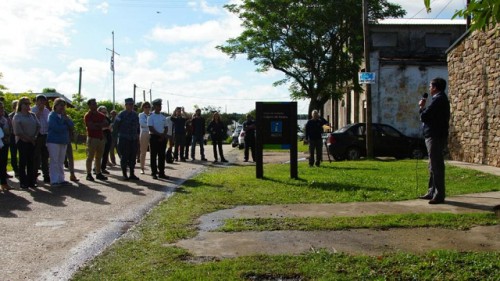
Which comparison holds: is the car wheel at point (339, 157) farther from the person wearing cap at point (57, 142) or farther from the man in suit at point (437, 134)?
the man in suit at point (437, 134)

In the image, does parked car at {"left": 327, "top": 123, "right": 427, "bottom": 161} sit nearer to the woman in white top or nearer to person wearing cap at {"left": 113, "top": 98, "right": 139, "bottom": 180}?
the woman in white top

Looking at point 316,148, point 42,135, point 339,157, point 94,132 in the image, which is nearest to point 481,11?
point 94,132

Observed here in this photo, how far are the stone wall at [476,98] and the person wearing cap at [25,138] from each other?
1125cm

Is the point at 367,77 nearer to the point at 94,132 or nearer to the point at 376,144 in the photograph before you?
the point at 376,144

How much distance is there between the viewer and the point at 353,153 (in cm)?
2080

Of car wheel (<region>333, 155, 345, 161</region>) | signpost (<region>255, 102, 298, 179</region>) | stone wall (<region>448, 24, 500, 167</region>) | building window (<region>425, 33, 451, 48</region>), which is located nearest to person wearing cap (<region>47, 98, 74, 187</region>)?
signpost (<region>255, 102, 298, 179</region>)

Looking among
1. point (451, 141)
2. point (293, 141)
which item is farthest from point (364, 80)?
point (293, 141)

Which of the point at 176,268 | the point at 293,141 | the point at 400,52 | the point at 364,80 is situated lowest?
the point at 176,268

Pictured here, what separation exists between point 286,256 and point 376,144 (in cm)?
1653

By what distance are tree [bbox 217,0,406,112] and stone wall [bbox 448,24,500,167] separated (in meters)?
15.4

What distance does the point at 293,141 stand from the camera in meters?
12.5

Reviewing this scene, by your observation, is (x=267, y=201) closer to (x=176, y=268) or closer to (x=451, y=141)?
(x=176, y=268)

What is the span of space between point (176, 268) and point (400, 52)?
37.1m

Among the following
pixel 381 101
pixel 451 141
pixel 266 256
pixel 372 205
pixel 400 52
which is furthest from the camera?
pixel 400 52
